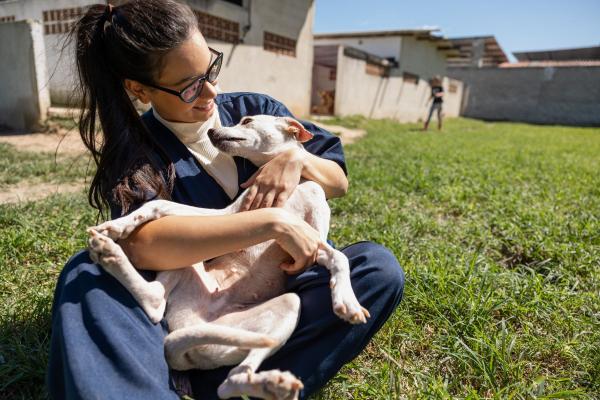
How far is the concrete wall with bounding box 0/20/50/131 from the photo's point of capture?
23.6ft

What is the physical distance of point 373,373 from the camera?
1812 millimetres

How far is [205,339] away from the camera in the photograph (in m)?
1.41

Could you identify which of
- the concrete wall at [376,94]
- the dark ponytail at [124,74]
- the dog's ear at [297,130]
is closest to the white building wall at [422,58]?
the concrete wall at [376,94]

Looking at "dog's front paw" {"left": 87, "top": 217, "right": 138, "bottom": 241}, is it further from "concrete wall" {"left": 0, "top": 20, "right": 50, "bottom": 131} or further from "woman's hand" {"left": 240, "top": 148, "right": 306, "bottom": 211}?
"concrete wall" {"left": 0, "top": 20, "right": 50, "bottom": 131}

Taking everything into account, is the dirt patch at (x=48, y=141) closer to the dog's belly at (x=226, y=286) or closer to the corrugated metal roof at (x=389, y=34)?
the dog's belly at (x=226, y=286)

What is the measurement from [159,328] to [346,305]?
65 centimetres

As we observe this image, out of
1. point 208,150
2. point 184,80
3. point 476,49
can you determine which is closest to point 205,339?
point 208,150

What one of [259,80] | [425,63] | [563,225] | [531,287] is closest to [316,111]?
[259,80]

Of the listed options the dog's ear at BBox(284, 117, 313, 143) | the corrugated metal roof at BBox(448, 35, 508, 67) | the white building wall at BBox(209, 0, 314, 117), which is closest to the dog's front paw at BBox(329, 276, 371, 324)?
the dog's ear at BBox(284, 117, 313, 143)

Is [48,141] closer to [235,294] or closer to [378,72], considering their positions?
[235,294]

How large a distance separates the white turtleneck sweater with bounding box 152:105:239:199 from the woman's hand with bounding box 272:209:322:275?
42cm

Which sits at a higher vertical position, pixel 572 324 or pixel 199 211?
pixel 199 211

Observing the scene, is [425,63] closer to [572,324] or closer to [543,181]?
[543,181]

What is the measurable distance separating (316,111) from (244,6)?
21.9 ft
